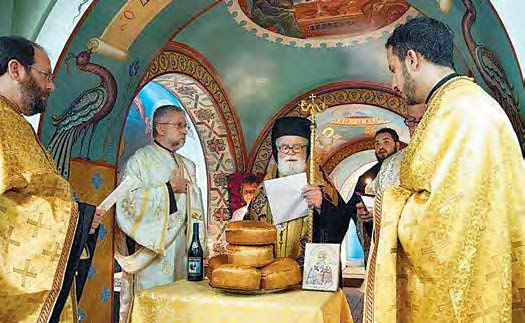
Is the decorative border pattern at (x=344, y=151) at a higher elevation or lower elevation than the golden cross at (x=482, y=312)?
higher

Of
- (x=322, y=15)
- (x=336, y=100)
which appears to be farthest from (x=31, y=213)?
(x=336, y=100)

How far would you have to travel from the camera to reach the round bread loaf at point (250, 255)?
282cm

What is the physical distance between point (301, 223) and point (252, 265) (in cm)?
84

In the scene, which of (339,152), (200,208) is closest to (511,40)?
(200,208)

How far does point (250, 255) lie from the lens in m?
2.82

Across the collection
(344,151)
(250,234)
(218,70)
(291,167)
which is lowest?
(250,234)

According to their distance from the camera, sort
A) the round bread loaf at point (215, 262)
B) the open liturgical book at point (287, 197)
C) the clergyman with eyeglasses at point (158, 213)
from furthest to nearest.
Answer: the clergyman with eyeglasses at point (158, 213)
the open liturgical book at point (287, 197)
the round bread loaf at point (215, 262)

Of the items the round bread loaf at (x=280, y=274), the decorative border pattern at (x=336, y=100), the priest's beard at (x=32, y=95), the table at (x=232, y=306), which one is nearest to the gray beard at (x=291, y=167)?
the round bread loaf at (x=280, y=274)

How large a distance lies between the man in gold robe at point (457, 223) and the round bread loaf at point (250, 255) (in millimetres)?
730

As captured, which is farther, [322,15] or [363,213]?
[322,15]

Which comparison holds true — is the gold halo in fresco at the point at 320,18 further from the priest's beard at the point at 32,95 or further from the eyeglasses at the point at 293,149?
the priest's beard at the point at 32,95

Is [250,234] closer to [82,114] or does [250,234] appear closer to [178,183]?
[178,183]

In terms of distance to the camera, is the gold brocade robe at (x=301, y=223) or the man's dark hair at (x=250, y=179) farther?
the man's dark hair at (x=250, y=179)

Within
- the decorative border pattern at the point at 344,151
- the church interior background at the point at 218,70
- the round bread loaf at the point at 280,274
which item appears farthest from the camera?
the decorative border pattern at the point at 344,151
